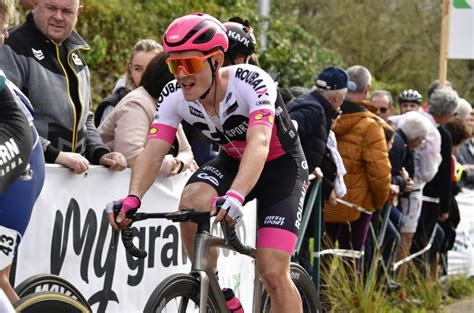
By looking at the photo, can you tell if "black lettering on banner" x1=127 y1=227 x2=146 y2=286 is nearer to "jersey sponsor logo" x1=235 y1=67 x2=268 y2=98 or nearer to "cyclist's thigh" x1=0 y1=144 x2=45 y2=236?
"jersey sponsor logo" x1=235 y1=67 x2=268 y2=98

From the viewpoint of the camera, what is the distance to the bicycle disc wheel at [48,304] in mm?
4824

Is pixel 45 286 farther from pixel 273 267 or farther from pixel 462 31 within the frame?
pixel 462 31

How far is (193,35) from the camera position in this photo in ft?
18.8

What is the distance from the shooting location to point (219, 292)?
19.6 ft

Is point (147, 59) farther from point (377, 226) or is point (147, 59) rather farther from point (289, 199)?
point (377, 226)

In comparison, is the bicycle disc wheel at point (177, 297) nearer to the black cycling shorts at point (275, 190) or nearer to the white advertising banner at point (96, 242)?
the black cycling shorts at point (275, 190)

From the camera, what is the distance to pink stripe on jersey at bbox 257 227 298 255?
628 centimetres

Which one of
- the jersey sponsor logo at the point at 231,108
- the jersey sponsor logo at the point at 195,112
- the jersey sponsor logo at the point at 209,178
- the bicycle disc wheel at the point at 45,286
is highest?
the jersey sponsor logo at the point at 231,108

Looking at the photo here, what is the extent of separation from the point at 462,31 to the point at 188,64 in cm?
865

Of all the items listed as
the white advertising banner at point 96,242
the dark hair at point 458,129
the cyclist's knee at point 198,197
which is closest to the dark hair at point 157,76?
the white advertising banner at point 96,242

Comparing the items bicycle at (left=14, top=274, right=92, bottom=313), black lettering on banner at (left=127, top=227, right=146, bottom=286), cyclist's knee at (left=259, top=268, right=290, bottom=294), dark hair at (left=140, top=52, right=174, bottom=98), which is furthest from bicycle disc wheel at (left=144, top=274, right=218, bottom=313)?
dark hair at (left=140, top=52, right=174, bottom=98)

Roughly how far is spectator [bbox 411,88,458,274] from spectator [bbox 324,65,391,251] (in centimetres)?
190

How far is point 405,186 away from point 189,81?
18.7 feet

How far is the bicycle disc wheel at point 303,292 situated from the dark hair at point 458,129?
5.97 meters
